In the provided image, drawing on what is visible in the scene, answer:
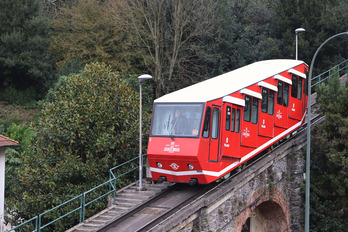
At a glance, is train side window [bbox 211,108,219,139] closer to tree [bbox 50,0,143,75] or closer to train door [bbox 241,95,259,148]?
train door [bbox 241,95,259,148]

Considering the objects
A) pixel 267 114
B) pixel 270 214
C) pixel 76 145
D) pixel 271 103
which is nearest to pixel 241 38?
pixel 271 103

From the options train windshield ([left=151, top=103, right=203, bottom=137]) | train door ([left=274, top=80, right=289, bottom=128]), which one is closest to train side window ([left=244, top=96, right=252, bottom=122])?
train door ([left=274, top=80, right=289, bottom=128])

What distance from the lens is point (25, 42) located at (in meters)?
38.7

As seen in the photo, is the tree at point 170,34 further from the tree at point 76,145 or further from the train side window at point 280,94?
the train side window at point 280,94

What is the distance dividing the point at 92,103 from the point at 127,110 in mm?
1734

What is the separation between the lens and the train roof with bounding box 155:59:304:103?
1811 centimetres

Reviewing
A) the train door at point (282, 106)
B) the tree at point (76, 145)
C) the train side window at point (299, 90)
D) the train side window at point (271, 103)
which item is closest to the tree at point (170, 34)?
the train side window at point (299, 90)

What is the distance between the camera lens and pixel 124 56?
36.6 metres

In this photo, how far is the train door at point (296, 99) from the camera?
23484 millimetres

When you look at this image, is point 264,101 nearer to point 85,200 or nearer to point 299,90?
point 299,90

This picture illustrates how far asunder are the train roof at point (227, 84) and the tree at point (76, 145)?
11.9 feet

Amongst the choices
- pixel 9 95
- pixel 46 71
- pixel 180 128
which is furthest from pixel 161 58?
pixel 180 128

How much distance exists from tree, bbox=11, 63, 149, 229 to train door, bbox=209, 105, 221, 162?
16.5 ft

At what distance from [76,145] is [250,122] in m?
6.84
